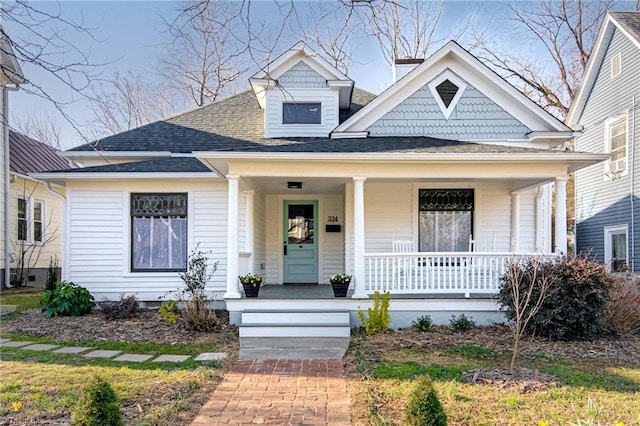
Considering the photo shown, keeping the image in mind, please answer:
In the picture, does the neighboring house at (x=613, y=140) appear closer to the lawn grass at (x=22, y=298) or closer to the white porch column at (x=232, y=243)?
the white porch column at (x=232, y=243)

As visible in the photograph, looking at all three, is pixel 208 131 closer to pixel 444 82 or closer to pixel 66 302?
pixel 66 302

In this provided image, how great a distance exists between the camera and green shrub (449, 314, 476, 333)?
787cm

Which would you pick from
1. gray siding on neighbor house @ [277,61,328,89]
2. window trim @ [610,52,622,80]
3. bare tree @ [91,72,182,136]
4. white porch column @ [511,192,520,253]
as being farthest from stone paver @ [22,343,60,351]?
bare tree @ [91,72,182,136]

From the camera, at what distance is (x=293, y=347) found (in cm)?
699

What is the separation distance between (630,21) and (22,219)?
19705mm

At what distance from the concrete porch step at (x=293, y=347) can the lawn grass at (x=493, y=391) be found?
0.48 meters

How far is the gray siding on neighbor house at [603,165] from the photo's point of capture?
41.9ft

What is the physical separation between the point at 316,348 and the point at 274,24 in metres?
4.57

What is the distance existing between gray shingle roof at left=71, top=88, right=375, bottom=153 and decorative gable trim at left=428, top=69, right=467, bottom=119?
2.32 metres

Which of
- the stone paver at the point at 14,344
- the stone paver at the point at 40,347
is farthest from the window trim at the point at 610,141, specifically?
the stone paver at the point at 14,344

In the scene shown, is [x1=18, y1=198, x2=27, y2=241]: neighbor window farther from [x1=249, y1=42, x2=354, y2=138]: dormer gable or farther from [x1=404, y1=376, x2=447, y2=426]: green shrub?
[x1=404, y1=376, x2=447, y2=426]: green shrub

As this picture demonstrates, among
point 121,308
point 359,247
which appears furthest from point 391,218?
point 121,308

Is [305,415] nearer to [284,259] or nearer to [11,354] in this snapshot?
[11,354]

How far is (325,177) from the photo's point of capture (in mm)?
8352
